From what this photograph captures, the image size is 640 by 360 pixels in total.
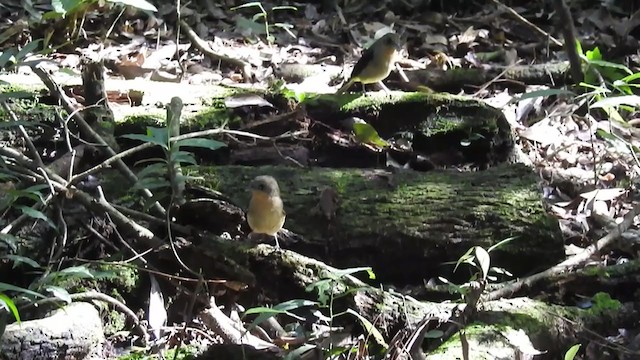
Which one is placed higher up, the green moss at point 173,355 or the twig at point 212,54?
the green moss at point 173,355

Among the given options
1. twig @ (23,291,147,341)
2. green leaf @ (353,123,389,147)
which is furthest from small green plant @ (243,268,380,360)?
green leaf @ (353,123,389,147)

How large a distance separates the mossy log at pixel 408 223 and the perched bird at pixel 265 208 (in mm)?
227

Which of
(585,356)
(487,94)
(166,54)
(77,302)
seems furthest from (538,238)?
(166,54)

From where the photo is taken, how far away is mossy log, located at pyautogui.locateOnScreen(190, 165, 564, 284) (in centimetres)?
313

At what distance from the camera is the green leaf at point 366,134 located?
3.76 meters

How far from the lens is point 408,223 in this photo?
3.17m

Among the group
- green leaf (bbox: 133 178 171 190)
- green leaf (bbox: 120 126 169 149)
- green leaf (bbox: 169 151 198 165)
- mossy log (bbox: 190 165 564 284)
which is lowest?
mossy log (bbox: 190 165 564 284)

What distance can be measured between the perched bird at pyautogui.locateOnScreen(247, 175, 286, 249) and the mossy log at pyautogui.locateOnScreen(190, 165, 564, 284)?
227 millimetres

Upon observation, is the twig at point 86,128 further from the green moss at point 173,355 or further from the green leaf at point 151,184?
the green moss at point 173,355

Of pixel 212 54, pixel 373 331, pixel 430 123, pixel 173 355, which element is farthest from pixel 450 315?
pixel 212 54

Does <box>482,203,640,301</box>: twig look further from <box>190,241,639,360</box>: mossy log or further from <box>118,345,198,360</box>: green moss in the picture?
<box>118,345,198,360</box>: green moss

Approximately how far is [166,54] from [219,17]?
4.16 feet

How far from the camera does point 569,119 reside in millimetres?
4965

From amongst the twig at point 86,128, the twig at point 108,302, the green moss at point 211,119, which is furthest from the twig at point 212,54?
the twig at point 108,302
